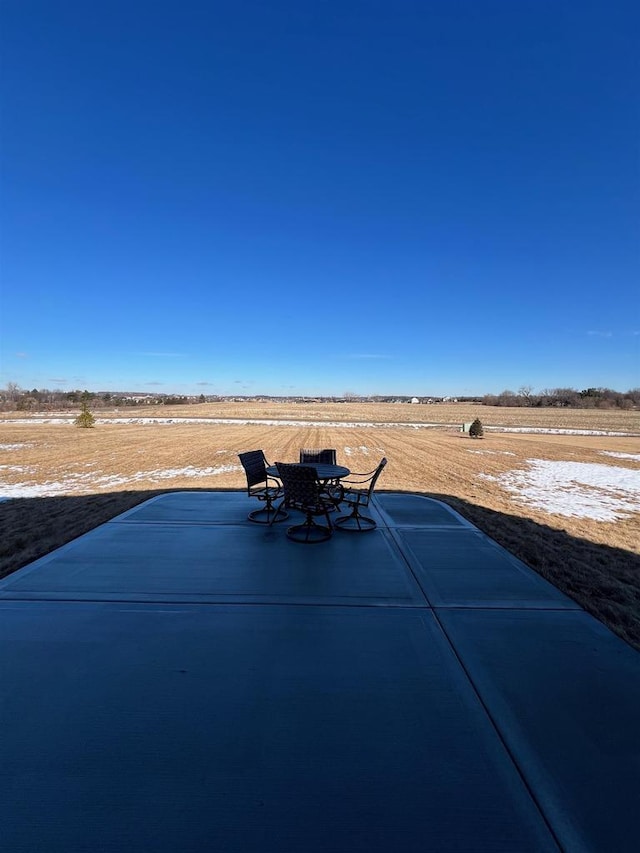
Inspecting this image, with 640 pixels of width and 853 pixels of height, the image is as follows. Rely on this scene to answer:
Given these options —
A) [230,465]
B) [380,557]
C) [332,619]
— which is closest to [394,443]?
[230,465]

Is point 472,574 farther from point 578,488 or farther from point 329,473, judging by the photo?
point 578,488

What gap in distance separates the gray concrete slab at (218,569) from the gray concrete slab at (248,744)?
456mm

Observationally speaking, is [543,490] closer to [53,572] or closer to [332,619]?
[332,619]

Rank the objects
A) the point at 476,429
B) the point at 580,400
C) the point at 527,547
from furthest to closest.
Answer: the point at 580,400 < the point at 476,429 < the point at 527,547

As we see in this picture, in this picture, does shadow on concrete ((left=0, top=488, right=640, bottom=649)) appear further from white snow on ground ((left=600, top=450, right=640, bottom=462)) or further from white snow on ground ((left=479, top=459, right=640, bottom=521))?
white snow on ground ((left=600, top=450, right=640, bottom=462))

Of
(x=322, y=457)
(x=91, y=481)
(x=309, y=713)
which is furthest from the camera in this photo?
(x=91, y=481)

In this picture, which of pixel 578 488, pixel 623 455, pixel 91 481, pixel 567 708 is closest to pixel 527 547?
pixel 567 708

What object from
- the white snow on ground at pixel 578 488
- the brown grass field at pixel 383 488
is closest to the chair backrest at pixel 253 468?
the brown grass field at pixel 383 488

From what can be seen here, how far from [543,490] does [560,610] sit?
7003mm

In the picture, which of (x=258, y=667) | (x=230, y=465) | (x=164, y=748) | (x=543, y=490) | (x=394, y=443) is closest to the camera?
(x=164, y=748)

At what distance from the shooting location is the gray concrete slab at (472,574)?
3244mm

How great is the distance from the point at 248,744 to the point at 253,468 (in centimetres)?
397

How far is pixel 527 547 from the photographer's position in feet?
16.0

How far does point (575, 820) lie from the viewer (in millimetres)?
1525
